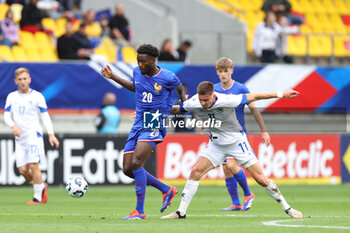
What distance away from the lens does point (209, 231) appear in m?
8.74

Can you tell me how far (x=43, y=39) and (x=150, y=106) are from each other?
12142 mm

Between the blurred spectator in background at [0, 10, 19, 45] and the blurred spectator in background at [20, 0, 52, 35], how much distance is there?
46cm

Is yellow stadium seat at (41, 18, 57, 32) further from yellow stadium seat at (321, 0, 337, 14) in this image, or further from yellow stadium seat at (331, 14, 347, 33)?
yellow stadium seat at (321, 0, 337, 14)

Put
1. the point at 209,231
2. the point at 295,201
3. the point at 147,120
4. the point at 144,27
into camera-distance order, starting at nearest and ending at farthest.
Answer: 1. the point at 209,231
2. the point at 147,120
3. the point at 295,201
4. the point at 144,27

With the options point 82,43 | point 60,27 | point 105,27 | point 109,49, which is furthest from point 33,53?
point 105,27

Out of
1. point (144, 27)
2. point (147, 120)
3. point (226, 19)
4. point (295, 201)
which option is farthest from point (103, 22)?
point (147, 120)

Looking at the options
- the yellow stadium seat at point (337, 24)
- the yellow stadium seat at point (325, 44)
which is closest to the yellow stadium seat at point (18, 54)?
the yellow stadium seat at point (325, 44)

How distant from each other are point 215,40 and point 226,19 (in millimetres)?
1872

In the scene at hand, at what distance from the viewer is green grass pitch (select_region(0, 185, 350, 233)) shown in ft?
30.0

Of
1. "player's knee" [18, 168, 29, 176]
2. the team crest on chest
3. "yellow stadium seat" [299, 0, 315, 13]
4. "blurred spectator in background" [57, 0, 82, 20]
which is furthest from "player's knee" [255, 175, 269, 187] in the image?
"yellow stadium seat" [299, 0, 315, 13]

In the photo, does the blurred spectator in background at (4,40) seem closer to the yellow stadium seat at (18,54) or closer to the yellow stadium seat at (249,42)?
the yellow stadium seat at (18,54)

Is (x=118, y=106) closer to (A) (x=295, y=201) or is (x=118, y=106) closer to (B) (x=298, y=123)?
(B) (x=298, y=123)

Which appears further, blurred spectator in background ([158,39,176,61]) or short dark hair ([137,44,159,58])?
blurred spectator in background ([158,39,176,61])

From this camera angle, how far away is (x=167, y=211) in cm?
1213
